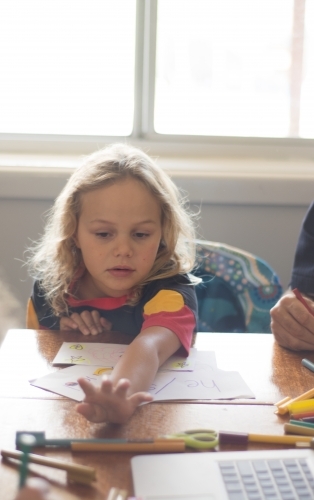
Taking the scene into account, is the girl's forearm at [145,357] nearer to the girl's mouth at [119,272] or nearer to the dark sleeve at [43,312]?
the girl's mouth at [119,272]

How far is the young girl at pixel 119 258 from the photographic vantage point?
1.39 metres

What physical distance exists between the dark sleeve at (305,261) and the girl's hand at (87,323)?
0.47 m

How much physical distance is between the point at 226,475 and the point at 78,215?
0.84 m

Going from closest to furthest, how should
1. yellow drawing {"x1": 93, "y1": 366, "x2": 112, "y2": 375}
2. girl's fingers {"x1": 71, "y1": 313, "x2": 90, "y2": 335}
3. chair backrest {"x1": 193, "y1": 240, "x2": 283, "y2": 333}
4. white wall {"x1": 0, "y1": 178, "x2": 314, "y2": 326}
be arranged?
yellow drawing {"x1": 93, "y1": 366, "x2": 112, "y2": 375} → girl's fingers {"x1": 71, "y1": 313, "x2": 90, "y2": 335} → chair backrest {"x1": 193, "y1": 240, "x2": 283, "y2": 333} → white wall {"x1": 0, "y1": 178, "x2": 314, "y2": 326}

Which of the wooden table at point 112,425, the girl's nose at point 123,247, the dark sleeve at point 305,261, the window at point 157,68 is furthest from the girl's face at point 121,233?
the window at point 157,68

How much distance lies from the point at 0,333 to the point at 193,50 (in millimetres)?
1249

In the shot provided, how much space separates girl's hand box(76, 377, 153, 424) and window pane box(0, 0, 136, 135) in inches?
68.1

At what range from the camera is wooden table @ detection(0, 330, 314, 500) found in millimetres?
809

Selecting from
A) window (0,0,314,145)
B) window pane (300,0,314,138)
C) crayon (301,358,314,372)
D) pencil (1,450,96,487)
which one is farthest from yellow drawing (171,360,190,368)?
window pane (300,0,314,138)

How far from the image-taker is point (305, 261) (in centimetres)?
159

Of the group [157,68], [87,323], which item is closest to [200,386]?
[87,323]

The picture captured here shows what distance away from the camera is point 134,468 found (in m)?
0.81

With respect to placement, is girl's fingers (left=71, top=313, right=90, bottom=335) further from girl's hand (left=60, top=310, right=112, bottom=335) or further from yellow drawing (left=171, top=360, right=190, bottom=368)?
yellow drawing (left=171, top=360, right=190, bottom=368)

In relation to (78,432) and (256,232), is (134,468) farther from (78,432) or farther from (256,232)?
(256,232)
